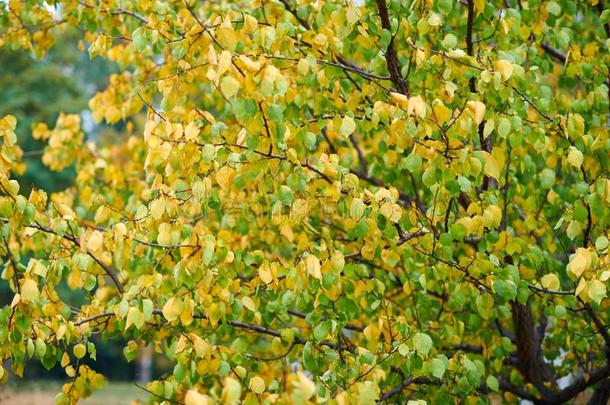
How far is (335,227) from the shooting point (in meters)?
5.32

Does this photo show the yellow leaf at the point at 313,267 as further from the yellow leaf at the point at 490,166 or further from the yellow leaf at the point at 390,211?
the yellow leaf at the point at 490,166

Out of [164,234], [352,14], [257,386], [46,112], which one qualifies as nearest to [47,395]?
[46,112]

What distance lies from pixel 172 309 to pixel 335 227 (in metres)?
2.19

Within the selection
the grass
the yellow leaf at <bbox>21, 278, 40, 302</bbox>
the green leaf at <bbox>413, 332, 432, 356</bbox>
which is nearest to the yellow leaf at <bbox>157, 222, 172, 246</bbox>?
the yellow leaf at <bbox>21, 278, 40, 302</bbox>

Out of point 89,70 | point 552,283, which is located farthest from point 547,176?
point 89,70

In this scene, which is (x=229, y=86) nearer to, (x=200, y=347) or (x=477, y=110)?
(x=477, y=110)

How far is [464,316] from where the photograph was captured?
5012mm

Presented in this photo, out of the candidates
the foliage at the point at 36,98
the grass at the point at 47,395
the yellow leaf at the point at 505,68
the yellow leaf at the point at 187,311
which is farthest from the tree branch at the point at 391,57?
the foliage at the point at 36,98

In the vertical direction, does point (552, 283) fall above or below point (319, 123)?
below

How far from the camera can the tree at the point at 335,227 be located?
3.30 meters

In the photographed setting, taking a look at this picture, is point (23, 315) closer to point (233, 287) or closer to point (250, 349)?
point (233, 287)

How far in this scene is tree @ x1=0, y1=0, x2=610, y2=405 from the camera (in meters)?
3.30

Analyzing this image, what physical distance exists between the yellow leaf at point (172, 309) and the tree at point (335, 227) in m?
0.01

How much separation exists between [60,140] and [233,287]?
8.88 ft
